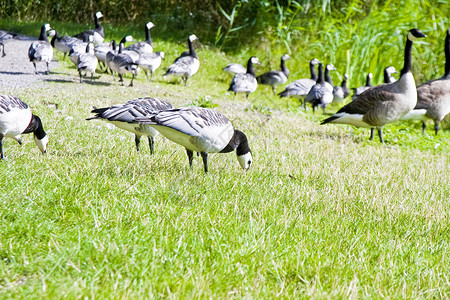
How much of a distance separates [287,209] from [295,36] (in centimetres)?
1577

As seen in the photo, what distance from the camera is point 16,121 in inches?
229

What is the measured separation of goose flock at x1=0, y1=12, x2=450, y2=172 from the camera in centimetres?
534

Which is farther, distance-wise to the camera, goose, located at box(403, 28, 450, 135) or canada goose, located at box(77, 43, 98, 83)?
canada goose, located at box(77, 43, 98, 83)

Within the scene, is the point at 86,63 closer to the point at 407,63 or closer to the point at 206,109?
the point at 407,63

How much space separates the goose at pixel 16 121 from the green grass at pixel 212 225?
24 centimetres

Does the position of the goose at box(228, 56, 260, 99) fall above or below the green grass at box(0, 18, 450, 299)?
above

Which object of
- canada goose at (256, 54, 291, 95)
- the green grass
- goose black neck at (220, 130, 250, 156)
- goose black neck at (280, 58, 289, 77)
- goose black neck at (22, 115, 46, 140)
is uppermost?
goose black neck at (280, 58, 289, 77)

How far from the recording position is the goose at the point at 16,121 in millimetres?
5691

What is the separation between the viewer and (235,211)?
4184 millimetres

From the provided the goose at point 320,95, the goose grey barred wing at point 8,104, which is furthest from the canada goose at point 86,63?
the goose grey barred wing at point 8,104

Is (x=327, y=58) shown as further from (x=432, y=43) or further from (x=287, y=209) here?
(x=287, y=209)

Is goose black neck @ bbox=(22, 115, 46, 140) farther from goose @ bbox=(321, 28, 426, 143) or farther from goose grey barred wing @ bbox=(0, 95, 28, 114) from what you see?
goose @ bbox=(321, 28, 426, 143)

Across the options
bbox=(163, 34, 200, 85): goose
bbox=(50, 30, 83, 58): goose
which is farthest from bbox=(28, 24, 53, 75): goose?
bbox=(163, 34, 200, 85): goose

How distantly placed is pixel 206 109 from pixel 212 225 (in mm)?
2068
